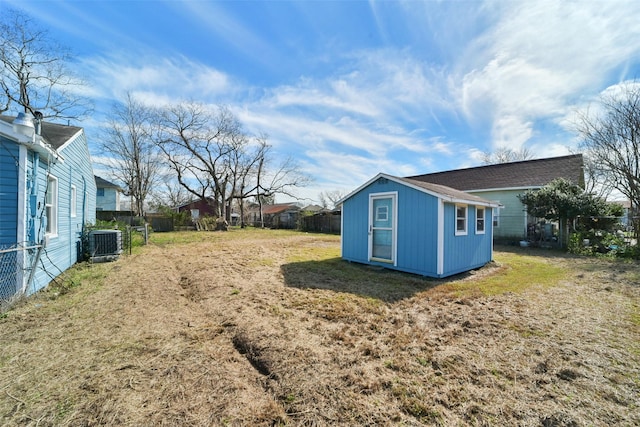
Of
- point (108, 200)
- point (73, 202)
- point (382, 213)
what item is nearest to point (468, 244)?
point (382, 213)

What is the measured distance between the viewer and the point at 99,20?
24.6ft

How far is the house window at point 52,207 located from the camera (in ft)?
20.3

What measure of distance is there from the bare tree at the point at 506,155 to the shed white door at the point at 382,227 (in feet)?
103

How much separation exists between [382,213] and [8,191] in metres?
8.05

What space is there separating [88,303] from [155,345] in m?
2.54

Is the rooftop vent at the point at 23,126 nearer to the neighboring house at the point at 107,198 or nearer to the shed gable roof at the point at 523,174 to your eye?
the shed gable roof at the point at 523,174

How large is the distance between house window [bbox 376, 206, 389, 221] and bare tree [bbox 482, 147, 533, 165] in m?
31.4

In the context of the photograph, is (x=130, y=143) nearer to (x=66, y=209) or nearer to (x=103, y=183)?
(x=103, y=183)

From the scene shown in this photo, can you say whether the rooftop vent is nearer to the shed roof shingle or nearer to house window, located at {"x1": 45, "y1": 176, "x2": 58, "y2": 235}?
the shed roof shingle

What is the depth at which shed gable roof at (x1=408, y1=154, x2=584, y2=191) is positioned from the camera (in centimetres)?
1485

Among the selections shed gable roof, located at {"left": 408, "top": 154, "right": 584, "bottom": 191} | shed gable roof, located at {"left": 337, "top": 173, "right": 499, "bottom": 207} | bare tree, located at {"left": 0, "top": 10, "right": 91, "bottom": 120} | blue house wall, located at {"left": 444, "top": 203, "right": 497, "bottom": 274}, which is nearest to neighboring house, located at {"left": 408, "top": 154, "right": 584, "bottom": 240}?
shed gable roof, located at {"left": 408, "top": 154, "right": 584, "bottom": 191}

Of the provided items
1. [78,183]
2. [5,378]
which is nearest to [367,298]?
[5,378]

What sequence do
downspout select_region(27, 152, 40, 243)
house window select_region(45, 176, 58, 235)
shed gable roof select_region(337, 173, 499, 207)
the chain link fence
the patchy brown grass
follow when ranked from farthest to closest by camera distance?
shed gable roof select_region(337, 173, 499, 207) → house window select_region(45, 176, 58, 235) → downspout select_region(27, 152, 40, 243) → the chain link fence → the patchy brown grass

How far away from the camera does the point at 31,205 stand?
504cm
